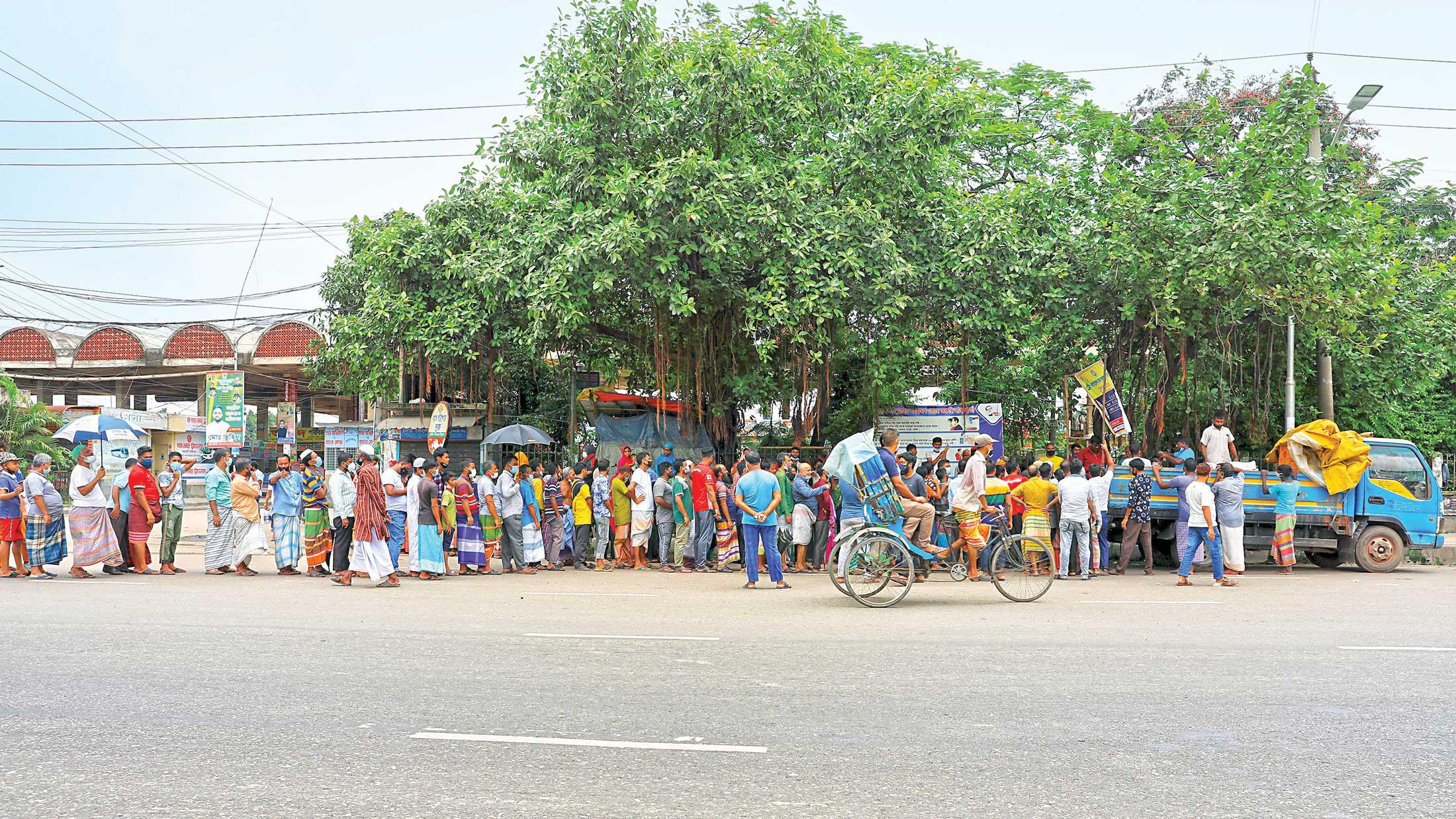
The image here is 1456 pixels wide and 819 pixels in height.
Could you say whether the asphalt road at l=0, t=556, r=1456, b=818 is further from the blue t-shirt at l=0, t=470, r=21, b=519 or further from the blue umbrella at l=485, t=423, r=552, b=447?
the blue umbrella at l=485, t=423, r=552, b=447

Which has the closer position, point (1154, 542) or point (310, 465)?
point (310, 465)


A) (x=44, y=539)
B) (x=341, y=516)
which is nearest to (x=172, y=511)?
(x=44, y=539)

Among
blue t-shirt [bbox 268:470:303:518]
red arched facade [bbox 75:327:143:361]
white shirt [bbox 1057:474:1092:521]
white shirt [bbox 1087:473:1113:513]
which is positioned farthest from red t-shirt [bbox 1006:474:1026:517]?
red arched facade [bbox 75:327:143:361]

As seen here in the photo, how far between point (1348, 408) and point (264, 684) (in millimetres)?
20610

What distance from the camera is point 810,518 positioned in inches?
596

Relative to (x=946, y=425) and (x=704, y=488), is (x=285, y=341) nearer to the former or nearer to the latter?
(x=704, y=488)

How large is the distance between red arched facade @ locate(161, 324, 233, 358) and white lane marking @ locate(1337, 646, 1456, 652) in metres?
31.9

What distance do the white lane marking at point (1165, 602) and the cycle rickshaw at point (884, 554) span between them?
70 cm

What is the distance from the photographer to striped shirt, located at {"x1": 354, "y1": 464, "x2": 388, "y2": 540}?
503 inches

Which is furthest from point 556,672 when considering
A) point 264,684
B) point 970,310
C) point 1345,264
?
point 1345,264

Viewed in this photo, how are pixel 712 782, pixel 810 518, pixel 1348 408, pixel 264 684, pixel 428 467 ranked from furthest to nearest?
1. pixel 1348 408
2. pixel 810 518
3. pixel 428 467
4. pixel 264 684
5. pixel 712 782

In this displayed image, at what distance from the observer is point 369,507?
12.8 metres

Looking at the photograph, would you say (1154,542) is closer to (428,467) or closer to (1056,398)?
(1056,398)

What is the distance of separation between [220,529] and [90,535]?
62.2 inches
